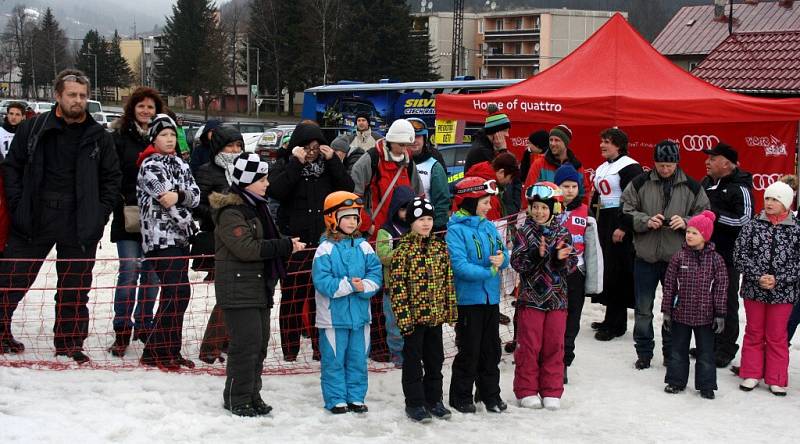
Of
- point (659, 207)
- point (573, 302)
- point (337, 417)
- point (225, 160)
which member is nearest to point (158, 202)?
point (225, 160)

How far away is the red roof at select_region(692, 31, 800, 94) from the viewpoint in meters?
19.0

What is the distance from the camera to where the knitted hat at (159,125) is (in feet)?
20.5

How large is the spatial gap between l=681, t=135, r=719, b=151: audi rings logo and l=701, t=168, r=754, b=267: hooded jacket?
3731mm

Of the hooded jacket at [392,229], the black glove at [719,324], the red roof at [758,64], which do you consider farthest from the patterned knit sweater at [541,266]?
the red roof at [758,64]

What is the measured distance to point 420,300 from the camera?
554cm

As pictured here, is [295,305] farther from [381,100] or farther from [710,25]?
[710,25]

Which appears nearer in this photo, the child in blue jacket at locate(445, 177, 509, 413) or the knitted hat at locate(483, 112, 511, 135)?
the child in blue jacket at locate(445, 177, 509, 413)

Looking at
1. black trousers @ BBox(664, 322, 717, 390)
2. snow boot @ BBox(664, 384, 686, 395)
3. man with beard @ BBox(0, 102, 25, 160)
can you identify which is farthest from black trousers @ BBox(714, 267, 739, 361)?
man with beard @ BBox(0, 102, 25, 160)

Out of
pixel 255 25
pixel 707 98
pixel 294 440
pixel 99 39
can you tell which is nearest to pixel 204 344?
pixel 294 440

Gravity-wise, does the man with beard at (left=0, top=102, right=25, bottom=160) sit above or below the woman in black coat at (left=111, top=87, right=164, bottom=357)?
above

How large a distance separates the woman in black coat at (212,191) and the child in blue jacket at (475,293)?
6.20 feet

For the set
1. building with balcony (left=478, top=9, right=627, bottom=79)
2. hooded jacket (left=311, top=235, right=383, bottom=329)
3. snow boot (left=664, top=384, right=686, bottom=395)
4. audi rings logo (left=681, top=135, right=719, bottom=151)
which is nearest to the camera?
hooded jacket (left=311, top=235, right=383, bottom=329)

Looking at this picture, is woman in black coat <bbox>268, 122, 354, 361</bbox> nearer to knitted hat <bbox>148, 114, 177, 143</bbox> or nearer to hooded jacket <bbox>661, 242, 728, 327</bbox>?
knitted hat <bbox>148, 114, 177, 143</bbox>

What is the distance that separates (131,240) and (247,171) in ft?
5.53
